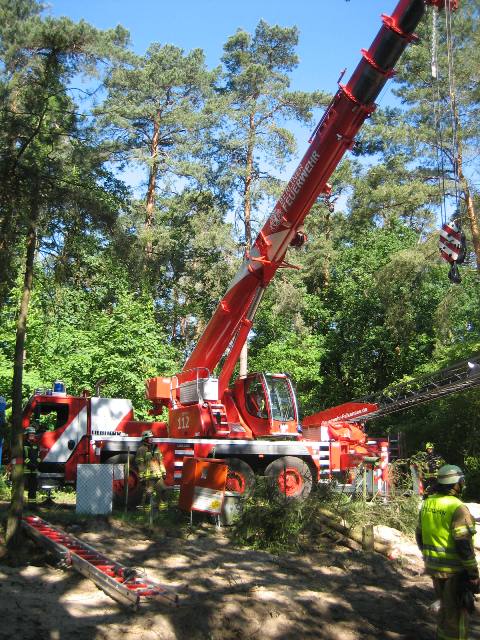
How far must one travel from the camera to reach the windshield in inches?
551

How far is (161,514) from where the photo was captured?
40.7 ft

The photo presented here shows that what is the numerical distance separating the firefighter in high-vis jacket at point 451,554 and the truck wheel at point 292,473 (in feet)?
24.7

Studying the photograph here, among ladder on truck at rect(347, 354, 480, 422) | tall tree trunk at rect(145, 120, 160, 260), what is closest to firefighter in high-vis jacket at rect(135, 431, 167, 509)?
ladder on truck at rect(347, 354, 480, 422)

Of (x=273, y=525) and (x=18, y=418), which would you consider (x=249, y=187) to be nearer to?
(x=273, y=525)

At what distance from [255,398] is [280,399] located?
1.87 ft

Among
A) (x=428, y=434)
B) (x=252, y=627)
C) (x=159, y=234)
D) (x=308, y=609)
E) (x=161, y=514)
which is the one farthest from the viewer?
(x=159, y=234)

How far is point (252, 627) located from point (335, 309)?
25354mm

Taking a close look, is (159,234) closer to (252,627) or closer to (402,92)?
(402,92)

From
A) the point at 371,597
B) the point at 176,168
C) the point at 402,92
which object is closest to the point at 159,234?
the point at 176,168

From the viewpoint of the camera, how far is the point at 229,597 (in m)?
7.05

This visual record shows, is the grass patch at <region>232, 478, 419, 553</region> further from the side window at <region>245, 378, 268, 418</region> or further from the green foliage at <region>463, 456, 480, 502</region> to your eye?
the green foliage at <region>463, 456, 480, 502</region>

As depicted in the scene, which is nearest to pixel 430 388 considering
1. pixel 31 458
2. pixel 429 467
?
pixel 429 467

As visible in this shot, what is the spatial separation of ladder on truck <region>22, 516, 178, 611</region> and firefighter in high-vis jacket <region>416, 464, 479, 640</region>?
275cm

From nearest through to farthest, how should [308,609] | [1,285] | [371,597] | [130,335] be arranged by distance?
[308,609] → [371,597] → [1,285] → [130,335]
